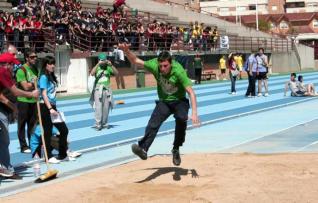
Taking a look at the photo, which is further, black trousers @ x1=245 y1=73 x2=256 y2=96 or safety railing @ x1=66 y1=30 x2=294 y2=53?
safety railing @ x1=66 y1=30 x2=294 y2=53

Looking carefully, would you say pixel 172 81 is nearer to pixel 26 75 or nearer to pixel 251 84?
pixel 26 75

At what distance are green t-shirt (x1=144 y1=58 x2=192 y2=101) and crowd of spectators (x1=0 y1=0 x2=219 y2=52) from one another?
16206 millimetres

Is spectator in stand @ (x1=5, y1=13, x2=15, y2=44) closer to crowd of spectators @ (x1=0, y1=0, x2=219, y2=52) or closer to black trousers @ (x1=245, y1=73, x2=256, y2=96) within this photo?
crowd of spectators @ (x1=0, y1=0, x2=219, y2=52)

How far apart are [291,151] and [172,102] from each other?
3.06 metres

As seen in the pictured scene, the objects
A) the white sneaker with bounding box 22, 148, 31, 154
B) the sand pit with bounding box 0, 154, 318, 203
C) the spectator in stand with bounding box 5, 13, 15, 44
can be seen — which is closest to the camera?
the sand pit with bounding box 0, 154, 318, 203

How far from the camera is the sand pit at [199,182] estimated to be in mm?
7887

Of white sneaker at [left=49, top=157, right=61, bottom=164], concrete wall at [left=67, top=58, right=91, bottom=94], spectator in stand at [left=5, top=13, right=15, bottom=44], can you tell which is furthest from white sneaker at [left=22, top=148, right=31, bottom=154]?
concrete wall at [left=67, top=58, right=91, bottom=94]

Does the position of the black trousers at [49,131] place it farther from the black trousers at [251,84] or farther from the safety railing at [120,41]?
the black trousers at [251,84]

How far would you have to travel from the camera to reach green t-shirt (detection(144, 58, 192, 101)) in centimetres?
926

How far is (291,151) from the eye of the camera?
1159 cm

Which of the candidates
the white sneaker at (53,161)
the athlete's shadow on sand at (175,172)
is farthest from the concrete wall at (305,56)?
the athlete's shadow on sand at (175,172)

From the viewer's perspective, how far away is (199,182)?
8.84 metres

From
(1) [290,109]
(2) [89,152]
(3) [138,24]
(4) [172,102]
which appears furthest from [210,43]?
(4) [172,102]

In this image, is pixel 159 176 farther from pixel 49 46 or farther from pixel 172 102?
pixel 49 46
